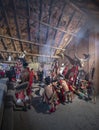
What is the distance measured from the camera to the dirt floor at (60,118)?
2910 millimetres

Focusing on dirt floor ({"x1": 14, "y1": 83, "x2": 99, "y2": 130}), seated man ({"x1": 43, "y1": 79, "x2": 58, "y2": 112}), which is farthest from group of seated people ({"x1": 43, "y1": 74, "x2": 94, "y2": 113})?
dirt floor ({"x1": 14, "y1": 83, "x2": 99, "y2": 130})

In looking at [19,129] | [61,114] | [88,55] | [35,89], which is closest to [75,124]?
[61,114]

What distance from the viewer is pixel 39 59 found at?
6.50m

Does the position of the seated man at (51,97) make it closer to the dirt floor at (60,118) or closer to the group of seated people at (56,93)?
the group of seated people at (56,93)

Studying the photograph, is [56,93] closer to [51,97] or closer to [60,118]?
[51,97]

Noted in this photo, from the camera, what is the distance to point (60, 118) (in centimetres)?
330

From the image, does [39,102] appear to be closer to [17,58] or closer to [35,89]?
[35,89]

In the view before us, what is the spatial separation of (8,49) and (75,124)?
355 cm

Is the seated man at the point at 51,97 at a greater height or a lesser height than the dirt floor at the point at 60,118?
greater

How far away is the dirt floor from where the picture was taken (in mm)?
2910

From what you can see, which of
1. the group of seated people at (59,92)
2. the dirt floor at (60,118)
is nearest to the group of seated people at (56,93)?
the group of seated people at (59,92)

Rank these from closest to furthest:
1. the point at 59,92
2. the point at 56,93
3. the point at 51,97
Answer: the point at 51,97
the point at 56,93
the point at 59,92

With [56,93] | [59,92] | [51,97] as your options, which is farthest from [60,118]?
[59,92]

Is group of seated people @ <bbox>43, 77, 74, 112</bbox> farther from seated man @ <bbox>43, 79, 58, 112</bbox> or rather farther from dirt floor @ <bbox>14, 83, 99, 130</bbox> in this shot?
dirt floor @ <bbox>14, 83, 99, 130</bbox>
